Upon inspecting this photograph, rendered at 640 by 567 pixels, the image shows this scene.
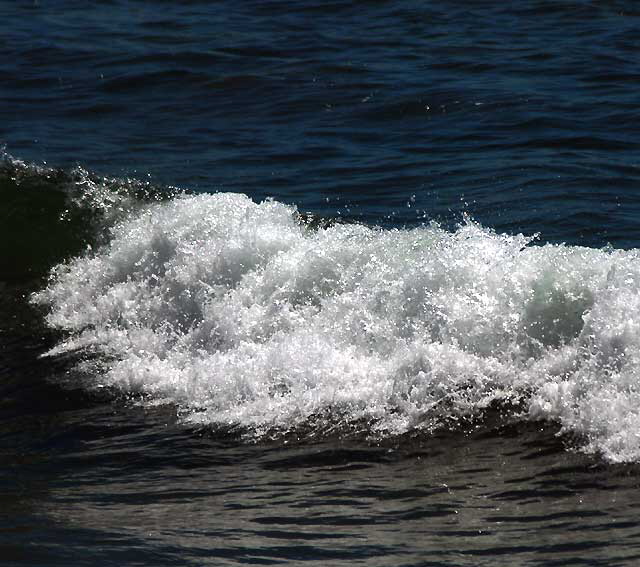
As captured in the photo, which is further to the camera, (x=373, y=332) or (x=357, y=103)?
(x=357, y=103)


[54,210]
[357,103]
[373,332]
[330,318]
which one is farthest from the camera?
[357,103]

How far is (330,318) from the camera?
26.7 ft

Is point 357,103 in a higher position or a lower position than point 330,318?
higher

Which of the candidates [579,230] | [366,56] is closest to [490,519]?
[579,230]

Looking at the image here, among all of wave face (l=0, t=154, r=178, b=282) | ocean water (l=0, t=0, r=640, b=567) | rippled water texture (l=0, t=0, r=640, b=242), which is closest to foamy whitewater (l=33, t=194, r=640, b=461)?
ocean water (l=0, t=0, r=640, b=567)

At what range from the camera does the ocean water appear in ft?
19.8

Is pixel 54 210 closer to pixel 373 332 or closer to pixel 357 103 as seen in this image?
pixel 357 103

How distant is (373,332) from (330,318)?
41 centimetres

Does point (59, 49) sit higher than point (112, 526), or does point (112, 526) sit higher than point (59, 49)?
point (59, 49)

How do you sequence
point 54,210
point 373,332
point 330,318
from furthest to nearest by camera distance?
point 54,210 < point 330,318 < point 373,332

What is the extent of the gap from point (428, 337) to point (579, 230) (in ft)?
10.0

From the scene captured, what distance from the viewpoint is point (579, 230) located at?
1020 centimetres

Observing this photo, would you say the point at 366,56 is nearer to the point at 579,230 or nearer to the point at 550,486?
the point at 579,230

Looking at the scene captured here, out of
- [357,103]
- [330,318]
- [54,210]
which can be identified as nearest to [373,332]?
[330,318]
